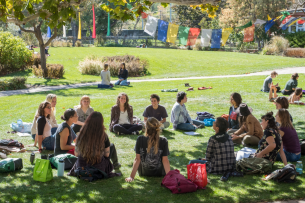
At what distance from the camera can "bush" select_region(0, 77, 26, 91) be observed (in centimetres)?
1788

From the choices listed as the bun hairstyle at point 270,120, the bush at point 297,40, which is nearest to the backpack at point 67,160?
the bun hairstyle at point 270,120

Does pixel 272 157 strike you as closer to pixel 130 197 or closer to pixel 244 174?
pixel 244 174

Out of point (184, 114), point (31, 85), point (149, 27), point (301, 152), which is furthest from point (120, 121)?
point (149, 27)

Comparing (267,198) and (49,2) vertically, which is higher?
(49,2)

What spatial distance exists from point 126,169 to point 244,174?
2.25m

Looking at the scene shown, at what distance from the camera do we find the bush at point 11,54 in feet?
79.5

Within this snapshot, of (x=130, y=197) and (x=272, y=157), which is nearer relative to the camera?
(x=130, y=197)

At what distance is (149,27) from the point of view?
24.0 metres

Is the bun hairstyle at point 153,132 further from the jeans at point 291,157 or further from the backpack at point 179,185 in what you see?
the jeans at point 291,157

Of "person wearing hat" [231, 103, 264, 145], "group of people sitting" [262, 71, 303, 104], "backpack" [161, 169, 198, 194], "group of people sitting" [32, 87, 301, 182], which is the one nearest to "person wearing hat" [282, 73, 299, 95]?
"group of people sitting" [262, 71, 303, 104]

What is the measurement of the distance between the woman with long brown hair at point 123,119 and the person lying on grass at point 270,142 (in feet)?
12.7

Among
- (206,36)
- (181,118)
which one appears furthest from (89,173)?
(206,36)

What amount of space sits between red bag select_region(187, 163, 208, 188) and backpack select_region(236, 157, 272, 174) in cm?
113

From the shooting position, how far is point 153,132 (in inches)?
214
